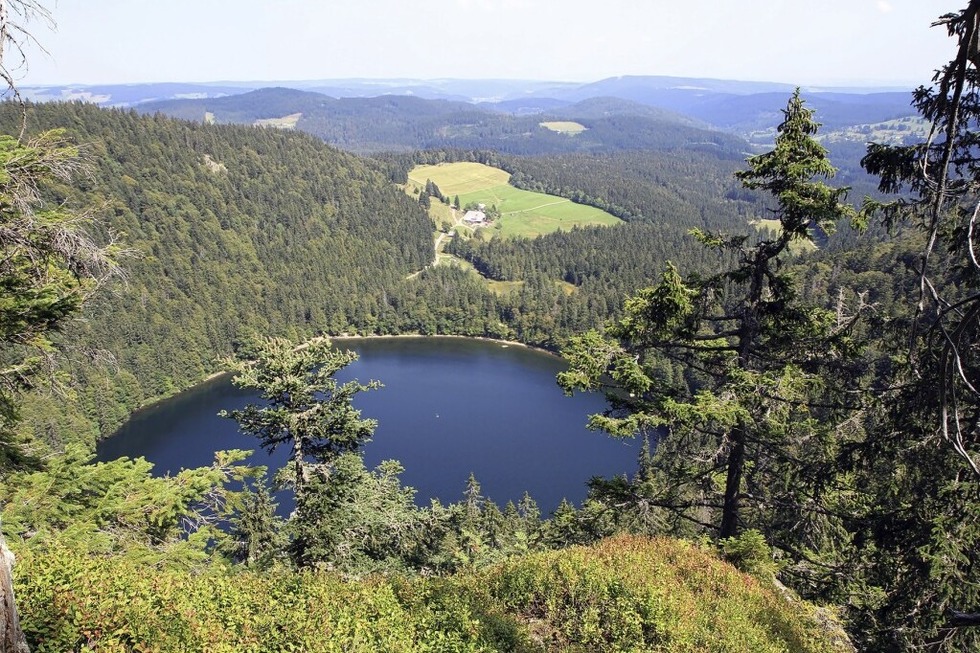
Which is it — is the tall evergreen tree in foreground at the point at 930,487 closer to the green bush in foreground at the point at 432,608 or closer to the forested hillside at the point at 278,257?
the green bush in foreground at the point at 432,608

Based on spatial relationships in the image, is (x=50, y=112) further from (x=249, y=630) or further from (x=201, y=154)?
(x=249, y=630)

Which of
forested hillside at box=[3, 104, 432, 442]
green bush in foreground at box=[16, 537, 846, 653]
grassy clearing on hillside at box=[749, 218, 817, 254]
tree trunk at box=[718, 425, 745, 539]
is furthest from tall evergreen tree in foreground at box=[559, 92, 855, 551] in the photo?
forested hillside at box=[3, 104, 432, 442]

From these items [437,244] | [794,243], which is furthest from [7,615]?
[437,244]

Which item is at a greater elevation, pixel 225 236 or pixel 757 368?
pixel 757 368

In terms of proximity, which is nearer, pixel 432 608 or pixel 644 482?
pixel 432 608

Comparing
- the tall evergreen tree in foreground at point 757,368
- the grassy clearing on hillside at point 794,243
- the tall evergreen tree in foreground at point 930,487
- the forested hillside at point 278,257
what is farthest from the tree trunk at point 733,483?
the forested hillside at point 278,257

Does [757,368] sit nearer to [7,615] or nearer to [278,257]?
[7,615]

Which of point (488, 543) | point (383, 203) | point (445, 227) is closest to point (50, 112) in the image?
point (383, 203)
